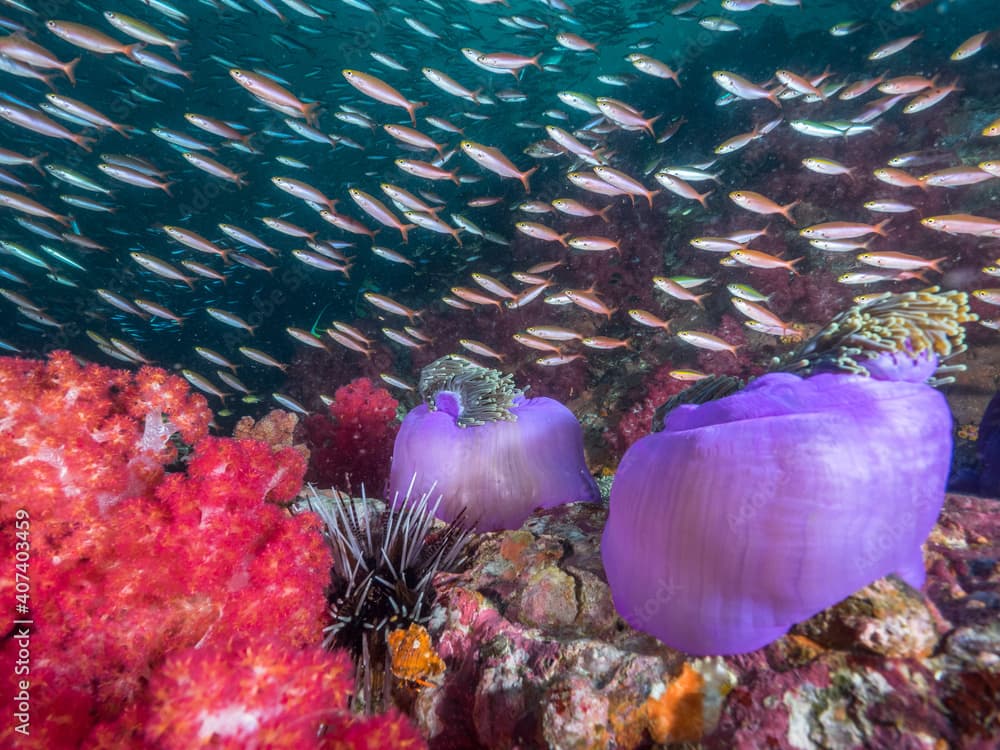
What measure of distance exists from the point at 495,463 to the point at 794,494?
2.14 m

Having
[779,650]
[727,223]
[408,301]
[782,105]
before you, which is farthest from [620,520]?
[782,105]

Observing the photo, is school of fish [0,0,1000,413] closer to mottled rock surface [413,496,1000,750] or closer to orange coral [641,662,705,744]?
mottled rock surface [413,496,1000,750]

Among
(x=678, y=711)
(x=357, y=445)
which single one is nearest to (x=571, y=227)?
(x=357, y=445)

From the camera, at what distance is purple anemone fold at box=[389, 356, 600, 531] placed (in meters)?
3.56

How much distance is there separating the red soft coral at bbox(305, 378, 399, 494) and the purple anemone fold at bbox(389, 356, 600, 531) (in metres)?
1.51

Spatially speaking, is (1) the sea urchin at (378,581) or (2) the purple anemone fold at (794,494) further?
(1) the sea urchin at (378,581)

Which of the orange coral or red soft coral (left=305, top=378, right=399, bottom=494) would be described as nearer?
the orange coral

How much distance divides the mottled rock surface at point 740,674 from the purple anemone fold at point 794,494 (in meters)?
0.10

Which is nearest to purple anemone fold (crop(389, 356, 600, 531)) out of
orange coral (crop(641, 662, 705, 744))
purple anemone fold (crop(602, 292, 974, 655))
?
purple anemone fold (crop(602, 292, 974, 655))

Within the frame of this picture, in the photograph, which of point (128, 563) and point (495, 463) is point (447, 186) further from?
point (128, 563)

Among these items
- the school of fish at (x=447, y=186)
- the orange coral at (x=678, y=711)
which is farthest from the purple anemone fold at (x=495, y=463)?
the school of fish at (x=447, y=186)

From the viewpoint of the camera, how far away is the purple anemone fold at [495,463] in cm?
356

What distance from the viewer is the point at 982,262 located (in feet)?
24.8

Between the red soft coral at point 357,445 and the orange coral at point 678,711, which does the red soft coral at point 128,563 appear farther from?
the red soft coral at point 357,445
